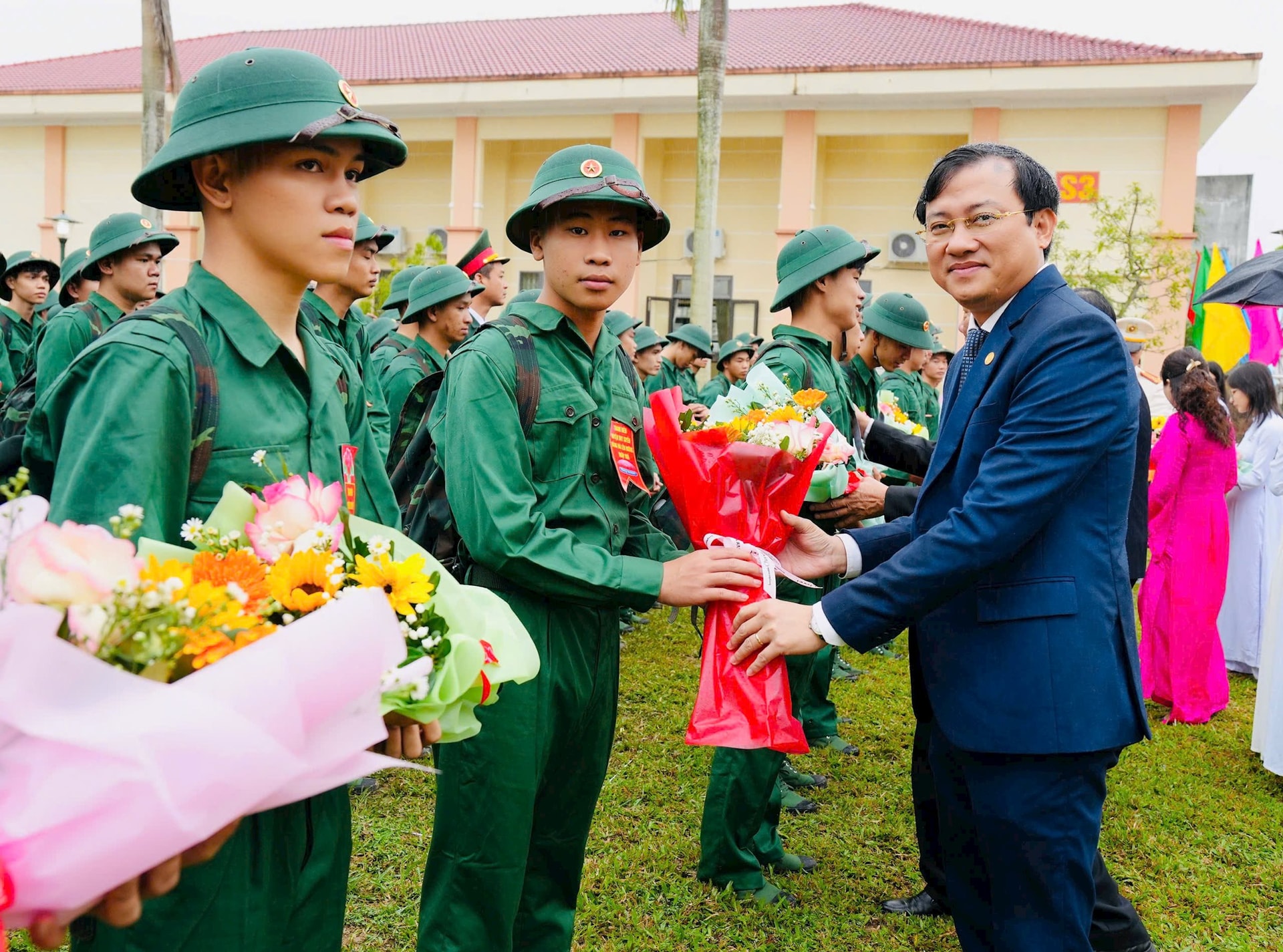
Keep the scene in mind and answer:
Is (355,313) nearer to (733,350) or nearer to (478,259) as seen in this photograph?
(478,259)

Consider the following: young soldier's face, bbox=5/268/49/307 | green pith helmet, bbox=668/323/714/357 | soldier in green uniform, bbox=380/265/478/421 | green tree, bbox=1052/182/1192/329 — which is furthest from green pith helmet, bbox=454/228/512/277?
green tree, bbox=1052/182/1192/329

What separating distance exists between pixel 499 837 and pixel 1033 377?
180 centimetres

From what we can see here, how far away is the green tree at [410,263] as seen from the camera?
22.5 meters

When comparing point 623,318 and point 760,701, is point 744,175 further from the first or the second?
point 760,701

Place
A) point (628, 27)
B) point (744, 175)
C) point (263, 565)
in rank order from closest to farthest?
point (263, 565), point (744, 175), point (628, 27)

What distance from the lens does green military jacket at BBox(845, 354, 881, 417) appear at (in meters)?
5.62

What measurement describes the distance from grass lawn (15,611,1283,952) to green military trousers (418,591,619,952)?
3.17 ft

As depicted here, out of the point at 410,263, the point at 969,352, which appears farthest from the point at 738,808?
the point at 410,263

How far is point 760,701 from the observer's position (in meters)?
2.86

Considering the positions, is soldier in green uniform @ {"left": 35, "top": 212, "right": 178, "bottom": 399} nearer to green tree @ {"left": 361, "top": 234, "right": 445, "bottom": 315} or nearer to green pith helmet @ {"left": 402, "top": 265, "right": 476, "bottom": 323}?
green pith helmet @ {"left": 402, "top": 265, "right": 476, "bottom": 323}

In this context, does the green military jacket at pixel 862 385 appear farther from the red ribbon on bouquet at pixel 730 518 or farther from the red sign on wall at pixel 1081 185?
the red sign on wall at pixel 1081 185

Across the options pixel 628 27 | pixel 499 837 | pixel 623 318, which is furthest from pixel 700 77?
pixel 628 27

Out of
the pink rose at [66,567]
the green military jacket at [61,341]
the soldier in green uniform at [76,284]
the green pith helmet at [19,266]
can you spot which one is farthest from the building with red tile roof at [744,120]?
the pink rose at [66,567]

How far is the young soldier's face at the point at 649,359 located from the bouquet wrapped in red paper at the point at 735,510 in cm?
931
